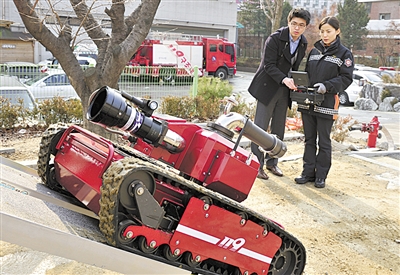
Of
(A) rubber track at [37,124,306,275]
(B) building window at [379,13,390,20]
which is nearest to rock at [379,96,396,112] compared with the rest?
(A) rubber track at [37,124,306,275]

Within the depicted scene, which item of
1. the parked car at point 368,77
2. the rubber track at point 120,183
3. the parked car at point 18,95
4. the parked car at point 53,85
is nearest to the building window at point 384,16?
the parked car at point 368,77

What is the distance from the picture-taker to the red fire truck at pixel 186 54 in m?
26.8

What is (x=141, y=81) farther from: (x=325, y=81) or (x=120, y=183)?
(x=120, y=183)

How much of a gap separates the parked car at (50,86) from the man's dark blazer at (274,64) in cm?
552

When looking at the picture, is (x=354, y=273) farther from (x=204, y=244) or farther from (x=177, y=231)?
(x=177, y=231)

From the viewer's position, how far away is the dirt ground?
390 centimetres

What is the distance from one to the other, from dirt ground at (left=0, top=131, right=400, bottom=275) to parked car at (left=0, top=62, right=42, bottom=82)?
302 centimetres

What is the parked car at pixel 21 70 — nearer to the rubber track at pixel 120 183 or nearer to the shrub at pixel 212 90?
the shrub at pixel 212 90

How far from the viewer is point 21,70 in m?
10.7

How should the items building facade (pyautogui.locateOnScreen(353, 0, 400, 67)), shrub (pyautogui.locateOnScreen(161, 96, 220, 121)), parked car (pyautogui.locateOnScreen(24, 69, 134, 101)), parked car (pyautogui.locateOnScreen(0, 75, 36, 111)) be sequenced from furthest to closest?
building facade (pyautogui.locateOnScreen(353, 0, 400, 67))
parked car (pyautogui.locateOnScreen(24, 69, 134, 101))
shrub (pyautogui.locateOnScreen(161, 96, 220, 121))
parked car (pyautogui.locateOnScreen(0, 75, 36, 111))

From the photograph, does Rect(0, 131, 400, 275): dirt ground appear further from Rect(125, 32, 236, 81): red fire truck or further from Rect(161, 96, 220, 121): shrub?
Rect(125, 32, 236, 81): red fire truck

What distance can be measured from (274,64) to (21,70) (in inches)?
284

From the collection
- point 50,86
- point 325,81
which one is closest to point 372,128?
point 325,81

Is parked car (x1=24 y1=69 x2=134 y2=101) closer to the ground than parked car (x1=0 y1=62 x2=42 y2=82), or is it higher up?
closer to the ground
